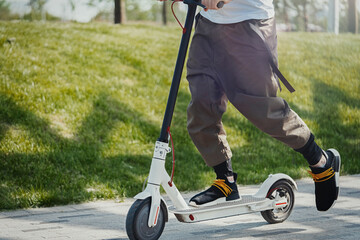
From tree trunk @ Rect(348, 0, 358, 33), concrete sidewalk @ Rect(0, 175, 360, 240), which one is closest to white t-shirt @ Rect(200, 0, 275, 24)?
concrete sidewalk @ Rect(0, 175, 360, 240)

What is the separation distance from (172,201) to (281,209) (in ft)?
2.87

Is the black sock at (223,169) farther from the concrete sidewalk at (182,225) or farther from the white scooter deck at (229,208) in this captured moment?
the concrete sidewalk at (182,225)

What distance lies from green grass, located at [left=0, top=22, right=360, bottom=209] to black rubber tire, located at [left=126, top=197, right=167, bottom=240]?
1.57 meters

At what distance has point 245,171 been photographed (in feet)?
17.6

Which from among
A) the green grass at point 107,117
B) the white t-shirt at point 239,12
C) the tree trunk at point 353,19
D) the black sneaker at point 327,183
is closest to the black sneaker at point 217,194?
the black sneaker at point 327,183

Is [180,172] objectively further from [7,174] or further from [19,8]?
[19,8]

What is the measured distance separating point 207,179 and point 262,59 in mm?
2094

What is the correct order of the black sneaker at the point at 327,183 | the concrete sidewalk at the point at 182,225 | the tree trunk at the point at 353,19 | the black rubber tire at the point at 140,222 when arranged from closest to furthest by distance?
1. the black rubber tire at the point at 140,222
2. the concrete sidewalk at the point at 182,225
3. the black sneaker at the point at 327,183
4. the tree trunk at the point at 353,19

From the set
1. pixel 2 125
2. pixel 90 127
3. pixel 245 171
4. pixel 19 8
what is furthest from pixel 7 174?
pixel 19 8

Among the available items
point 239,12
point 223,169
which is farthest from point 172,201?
point 239,12

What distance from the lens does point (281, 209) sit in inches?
141

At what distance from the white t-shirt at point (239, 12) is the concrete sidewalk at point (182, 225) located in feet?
4.13

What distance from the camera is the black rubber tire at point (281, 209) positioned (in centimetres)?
351

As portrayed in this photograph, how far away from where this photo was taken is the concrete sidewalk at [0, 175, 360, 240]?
3275 mm
